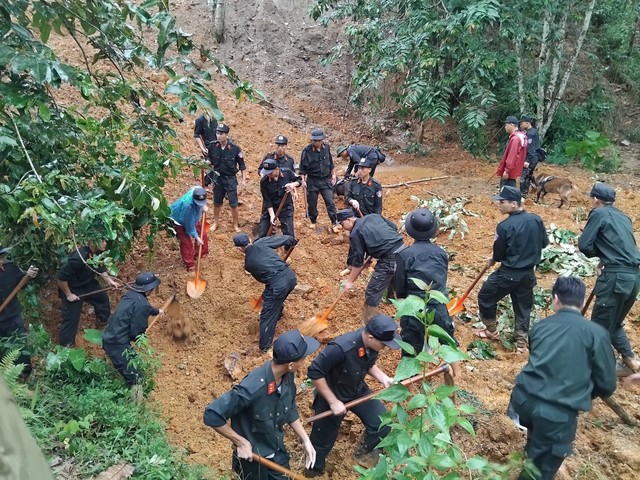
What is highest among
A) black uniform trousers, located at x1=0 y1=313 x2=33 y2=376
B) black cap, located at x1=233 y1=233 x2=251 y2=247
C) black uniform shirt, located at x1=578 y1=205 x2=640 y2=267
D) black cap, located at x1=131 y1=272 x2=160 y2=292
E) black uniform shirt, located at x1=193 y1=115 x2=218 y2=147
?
black uniform shirt, located at x1=578 y1=205 x2=640 y2=267

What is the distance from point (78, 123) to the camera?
638cm

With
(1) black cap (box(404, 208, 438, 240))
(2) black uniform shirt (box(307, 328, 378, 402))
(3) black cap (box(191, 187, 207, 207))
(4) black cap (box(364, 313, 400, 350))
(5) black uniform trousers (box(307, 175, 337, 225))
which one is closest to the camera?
(4) black cap (box(364, 313, 400, 350))

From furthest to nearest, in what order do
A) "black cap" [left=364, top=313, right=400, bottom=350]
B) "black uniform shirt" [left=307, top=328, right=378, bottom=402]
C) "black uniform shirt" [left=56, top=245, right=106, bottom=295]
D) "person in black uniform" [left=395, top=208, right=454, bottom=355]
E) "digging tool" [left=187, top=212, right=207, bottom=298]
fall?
"digging tool" [left=187, top=212, right=207, bottom=298] → "black uniform shirt" [left=56, top=245, right=106, bottom=295] → "person in black uniform" [left=395, top=208, right=454, bottom=355] → "black uniform shirt" [left=307, top=328, right=378, bottom=402] → "black cap" [left=364, top=313, right=400, bottom=350]

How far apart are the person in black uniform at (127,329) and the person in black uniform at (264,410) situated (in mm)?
1886

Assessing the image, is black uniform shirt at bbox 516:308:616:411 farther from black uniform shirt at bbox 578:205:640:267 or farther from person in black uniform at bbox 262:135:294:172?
person in black uniform at bbox 262:135:294:172

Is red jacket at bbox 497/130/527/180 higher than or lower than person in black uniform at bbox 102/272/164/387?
higher

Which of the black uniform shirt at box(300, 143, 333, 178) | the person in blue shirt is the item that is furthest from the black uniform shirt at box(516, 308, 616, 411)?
the black uniform shirt at box(300, 143, 333, 178)

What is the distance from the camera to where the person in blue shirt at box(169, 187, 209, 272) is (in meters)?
7.06

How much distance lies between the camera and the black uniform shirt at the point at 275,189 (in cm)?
809

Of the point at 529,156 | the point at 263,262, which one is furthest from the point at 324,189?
the point at 529,156

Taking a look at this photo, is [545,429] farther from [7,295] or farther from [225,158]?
[225,158]

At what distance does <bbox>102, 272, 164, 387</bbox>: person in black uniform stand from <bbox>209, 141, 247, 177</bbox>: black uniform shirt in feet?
10.8

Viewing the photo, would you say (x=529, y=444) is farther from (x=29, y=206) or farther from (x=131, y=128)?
(x=131, y=128)

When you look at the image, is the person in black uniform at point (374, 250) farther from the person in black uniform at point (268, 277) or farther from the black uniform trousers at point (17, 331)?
the black uniform trousers at point (17, 331)
